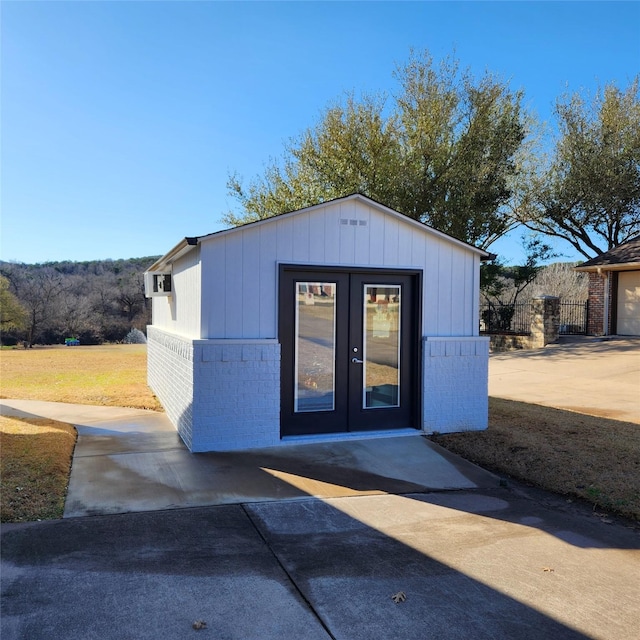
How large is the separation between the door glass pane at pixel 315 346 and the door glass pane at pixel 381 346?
1.63ft

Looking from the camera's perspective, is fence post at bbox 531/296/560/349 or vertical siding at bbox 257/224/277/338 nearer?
vertical siding at bbox 257/224/277/338

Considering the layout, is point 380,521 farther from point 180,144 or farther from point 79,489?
point 180,144

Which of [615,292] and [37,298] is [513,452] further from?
[37,298]

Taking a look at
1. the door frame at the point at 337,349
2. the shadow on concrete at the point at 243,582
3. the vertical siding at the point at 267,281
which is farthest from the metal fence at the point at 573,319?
the shadow on concrete at the point at 243,582

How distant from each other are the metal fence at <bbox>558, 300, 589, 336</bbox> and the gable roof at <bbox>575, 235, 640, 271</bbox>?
2.46 m

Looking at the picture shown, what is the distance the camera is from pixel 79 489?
496 centimetres

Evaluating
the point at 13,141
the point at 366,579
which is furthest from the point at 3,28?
the point at 366,579

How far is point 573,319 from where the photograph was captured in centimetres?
2338

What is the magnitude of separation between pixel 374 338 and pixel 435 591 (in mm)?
4218

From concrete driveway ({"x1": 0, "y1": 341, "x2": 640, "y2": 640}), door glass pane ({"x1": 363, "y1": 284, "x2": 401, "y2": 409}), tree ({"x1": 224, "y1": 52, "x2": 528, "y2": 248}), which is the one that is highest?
tree ({"x1": 224, "y1": 52, "x2": 528, "y2": 248})

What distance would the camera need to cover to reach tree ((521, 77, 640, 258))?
21672mm

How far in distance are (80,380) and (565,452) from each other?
34.7ft

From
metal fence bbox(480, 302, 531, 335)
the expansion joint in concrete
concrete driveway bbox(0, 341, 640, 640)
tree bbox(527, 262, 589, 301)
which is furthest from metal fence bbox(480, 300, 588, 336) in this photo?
the expansion joint in concrete

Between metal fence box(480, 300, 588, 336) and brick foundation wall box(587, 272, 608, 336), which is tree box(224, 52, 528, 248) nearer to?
metal fence box(480, 300, 588, 336)
